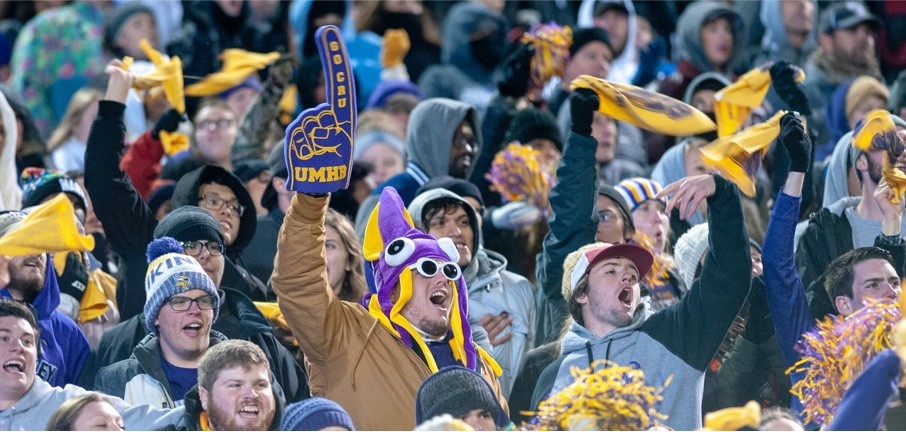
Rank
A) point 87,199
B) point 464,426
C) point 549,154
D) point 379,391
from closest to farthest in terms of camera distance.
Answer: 1. point 464,426
2. point 379,391
3. point 87,199
4. point 549,154

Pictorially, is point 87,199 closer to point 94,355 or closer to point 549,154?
point 94,355

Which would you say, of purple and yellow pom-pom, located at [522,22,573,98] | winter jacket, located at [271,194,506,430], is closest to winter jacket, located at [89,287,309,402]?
winter jacket, located at [271,194,506,430]

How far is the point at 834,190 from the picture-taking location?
921 cm

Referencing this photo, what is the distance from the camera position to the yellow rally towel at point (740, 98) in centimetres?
1017

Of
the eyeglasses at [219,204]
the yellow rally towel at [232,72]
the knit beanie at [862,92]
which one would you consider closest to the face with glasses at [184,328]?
the eyeglasses at [219,204]

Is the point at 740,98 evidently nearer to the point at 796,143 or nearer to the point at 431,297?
the point at 796,143

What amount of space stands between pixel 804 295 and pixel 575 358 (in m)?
1.07

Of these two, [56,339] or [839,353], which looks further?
[56,339]

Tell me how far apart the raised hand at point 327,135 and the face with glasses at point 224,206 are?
1778mm

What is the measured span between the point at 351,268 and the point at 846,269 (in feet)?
8.29

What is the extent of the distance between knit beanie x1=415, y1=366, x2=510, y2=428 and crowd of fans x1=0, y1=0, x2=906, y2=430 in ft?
0.04

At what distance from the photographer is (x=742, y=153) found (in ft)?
28.7

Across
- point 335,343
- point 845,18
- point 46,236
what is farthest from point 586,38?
point 46,236

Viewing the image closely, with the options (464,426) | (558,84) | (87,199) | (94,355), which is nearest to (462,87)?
(558,84)
